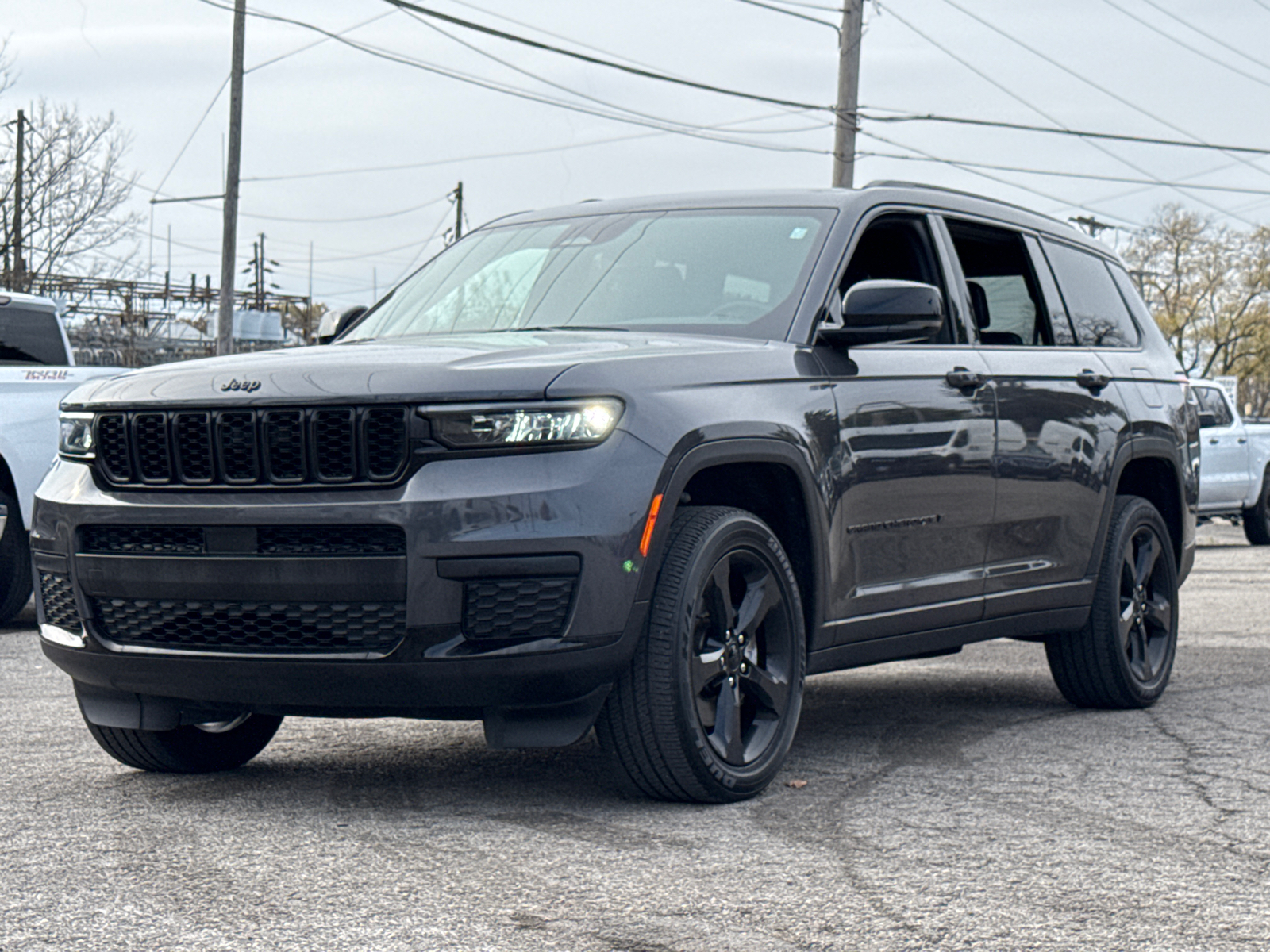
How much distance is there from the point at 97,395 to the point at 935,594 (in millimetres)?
2774

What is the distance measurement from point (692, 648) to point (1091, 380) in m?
2.78

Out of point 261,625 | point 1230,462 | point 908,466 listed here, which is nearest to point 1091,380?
point 908,466

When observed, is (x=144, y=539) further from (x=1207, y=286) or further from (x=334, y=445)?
(x=1207, y=286)

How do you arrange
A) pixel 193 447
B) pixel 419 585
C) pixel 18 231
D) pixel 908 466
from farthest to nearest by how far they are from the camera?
pixel 18 231 < pixel 908 466 < pixel 193 447 < pixel 419 585

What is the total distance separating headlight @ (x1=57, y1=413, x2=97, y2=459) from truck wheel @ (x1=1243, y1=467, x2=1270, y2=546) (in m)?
18.2

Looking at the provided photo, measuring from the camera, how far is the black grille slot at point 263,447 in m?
4.34

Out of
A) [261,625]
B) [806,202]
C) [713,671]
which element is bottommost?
[713,671]

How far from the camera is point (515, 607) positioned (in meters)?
4.32

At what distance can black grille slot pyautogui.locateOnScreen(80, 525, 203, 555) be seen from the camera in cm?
448

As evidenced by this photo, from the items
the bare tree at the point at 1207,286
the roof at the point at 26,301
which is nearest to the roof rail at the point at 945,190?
the roof at the point at 26,301

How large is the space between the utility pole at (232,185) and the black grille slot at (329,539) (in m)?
22.7

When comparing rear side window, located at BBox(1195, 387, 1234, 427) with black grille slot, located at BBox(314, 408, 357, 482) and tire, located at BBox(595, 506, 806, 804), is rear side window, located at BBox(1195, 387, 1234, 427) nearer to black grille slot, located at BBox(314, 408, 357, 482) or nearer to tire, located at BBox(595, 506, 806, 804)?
tire, located at BBox(595, 506, 806, 804)

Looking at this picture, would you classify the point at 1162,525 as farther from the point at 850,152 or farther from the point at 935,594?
the point at 850,152

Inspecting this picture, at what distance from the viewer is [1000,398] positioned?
20.0ft
